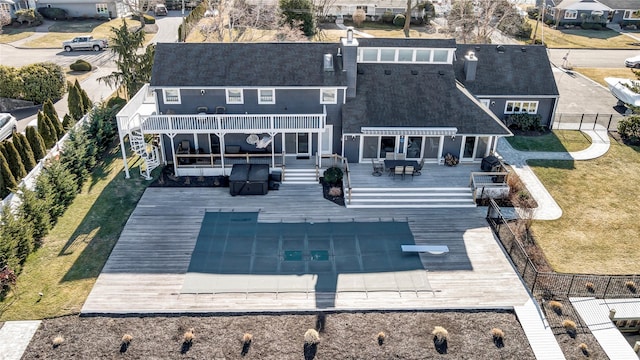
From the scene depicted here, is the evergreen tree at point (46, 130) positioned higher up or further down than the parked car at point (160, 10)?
further down

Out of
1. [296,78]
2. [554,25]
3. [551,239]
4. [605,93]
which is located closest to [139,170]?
[296,78]

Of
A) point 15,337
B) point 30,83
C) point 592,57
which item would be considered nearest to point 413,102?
point 15,337

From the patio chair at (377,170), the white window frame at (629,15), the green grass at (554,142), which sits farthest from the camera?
the white window frame at (629,15)

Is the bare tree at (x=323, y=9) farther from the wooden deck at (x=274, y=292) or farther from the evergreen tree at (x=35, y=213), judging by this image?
the evergreen tree at (x=35, y=213)

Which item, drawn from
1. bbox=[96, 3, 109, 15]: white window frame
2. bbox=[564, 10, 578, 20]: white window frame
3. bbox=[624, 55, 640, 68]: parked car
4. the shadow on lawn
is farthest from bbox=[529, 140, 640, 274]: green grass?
bbox=[96, 3, 109, 15]: white window frame

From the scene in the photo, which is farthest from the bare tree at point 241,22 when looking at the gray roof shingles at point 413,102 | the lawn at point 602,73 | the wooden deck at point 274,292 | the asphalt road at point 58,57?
the lawn at point 602,73

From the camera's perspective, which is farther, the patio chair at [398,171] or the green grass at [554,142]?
the green grass at [554,142]
